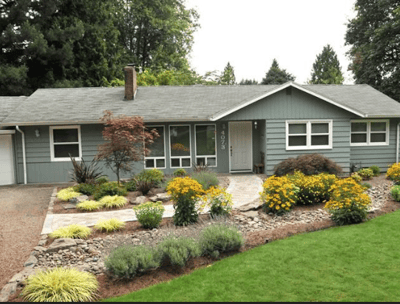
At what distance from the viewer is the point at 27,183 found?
13938 mm

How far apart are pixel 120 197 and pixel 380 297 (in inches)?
285

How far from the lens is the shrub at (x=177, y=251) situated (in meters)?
5.05

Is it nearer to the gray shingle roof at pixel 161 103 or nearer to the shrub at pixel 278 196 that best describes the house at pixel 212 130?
the gray shingle roof at pixel 161 103

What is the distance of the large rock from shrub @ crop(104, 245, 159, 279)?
1.53 m

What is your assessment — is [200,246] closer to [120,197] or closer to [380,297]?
[380,297]

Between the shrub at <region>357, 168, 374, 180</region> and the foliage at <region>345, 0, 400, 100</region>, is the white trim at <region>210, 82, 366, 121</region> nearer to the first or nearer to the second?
the shrub at <region>357, 168, 374, 180</region>

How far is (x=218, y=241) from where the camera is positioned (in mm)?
5621

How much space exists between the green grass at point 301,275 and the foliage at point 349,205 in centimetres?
84

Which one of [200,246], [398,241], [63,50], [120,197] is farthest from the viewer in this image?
[63,50]

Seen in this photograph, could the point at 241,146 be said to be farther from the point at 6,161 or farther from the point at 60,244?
the point at 60,244

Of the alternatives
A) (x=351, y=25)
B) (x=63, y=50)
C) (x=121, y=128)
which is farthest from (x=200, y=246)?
(x=351, y=25)

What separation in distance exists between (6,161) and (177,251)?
38.4 feet

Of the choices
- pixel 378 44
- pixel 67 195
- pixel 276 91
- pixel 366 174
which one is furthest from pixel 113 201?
pixel 378 44

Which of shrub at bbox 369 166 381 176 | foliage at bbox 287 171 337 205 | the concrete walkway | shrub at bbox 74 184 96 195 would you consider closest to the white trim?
shrub at bbox 369 166 381 176
